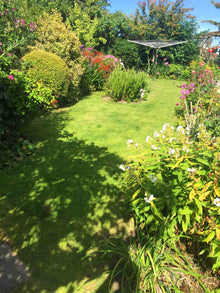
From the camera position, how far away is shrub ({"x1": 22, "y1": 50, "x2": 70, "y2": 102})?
7.41 meters

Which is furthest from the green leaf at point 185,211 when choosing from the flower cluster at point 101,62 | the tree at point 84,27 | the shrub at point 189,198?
the tree at point 84,27

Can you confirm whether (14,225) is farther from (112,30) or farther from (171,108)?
(112,30)

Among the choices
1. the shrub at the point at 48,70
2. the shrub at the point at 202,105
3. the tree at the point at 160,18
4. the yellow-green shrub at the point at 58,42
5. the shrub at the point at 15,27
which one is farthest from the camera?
the tree at the point at 160,18

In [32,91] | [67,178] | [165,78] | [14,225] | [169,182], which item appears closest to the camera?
[169,182]

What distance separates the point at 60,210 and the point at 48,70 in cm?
591

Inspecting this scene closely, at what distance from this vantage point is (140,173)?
9.33 ft

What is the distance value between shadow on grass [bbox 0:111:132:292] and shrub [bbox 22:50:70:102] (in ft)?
10.8

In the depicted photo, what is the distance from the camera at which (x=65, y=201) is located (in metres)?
3.64

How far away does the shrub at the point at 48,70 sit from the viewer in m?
7.41

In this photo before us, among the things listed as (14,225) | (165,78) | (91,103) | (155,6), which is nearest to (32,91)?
(14,225)

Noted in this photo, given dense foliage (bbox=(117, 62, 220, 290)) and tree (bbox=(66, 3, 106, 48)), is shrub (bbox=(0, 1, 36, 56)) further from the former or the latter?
tree (bbox=(66, 3, 106, 48))

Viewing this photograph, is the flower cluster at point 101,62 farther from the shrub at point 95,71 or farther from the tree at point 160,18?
the tree at point 160,18

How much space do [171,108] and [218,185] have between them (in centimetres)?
763

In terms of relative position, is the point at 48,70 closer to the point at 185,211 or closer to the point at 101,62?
the point at 101,62
